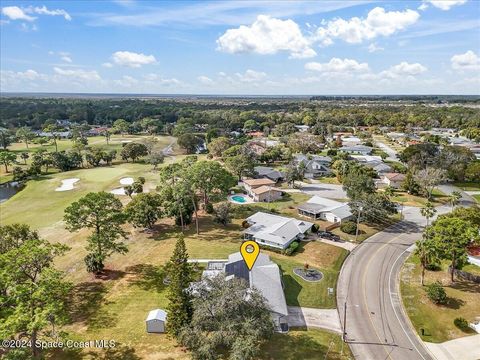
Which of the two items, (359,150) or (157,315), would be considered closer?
(157,315)

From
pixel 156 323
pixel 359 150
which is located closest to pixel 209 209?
pixel 156 323

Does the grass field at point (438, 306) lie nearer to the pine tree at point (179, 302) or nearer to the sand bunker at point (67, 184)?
the pine tree at point (179, 302)

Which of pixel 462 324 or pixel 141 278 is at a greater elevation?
pixel 141 278

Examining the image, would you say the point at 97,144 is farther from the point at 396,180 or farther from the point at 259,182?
the point at 396,180

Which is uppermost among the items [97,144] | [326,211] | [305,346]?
[97,144]

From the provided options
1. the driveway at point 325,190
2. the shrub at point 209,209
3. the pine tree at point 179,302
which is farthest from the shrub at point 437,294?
the driveway at point 325,190

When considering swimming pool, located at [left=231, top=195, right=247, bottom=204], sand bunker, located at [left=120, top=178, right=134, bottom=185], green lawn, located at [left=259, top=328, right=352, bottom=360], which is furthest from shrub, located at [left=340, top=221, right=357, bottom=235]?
sand bunker, located at [left=120, top=178, right=134, bottom=185]
